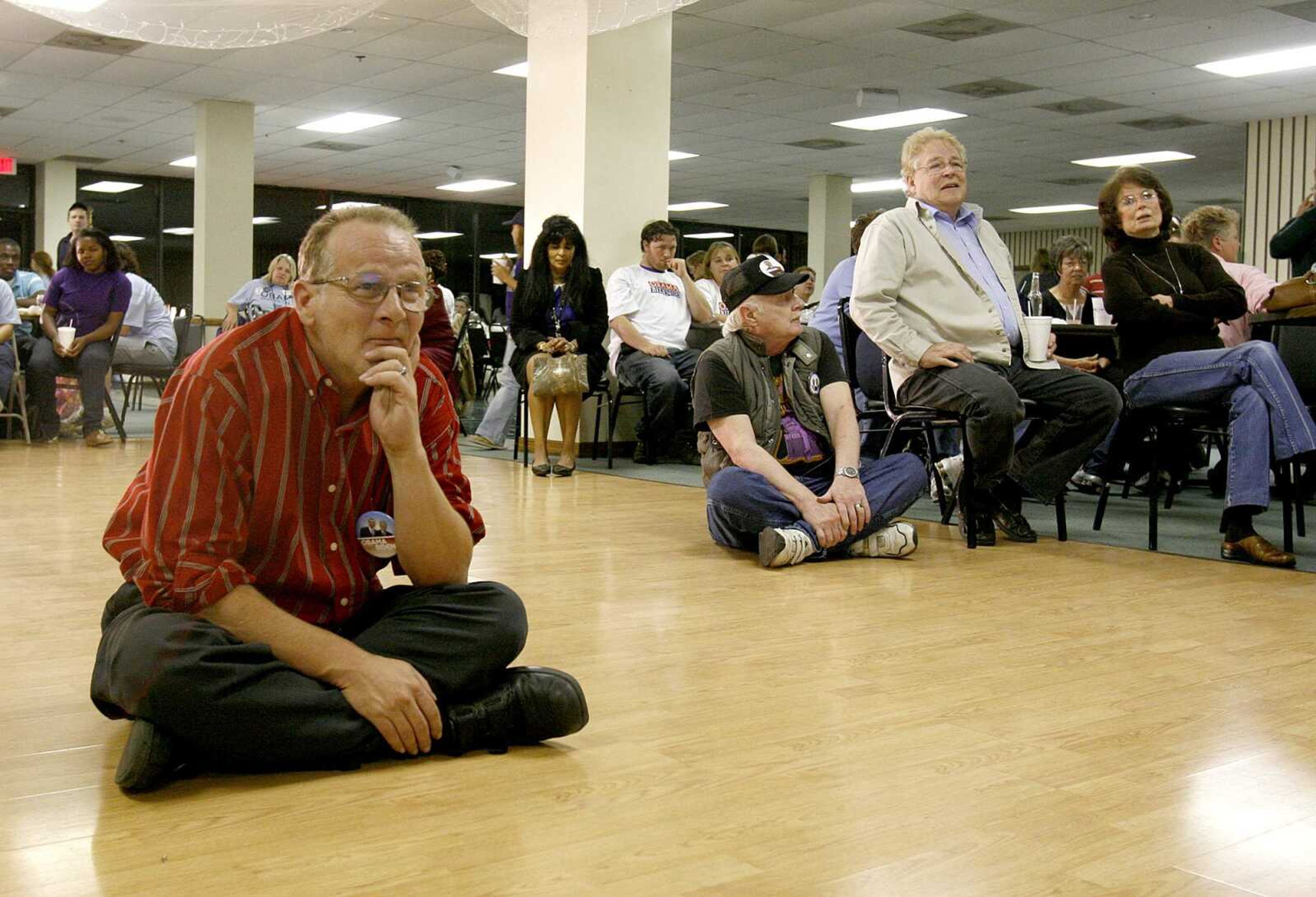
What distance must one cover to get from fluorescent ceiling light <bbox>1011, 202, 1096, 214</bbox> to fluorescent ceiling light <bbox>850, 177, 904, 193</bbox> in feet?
8.13

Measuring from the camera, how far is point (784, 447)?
4.01 meters

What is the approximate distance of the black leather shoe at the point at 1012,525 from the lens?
4418 millimetres

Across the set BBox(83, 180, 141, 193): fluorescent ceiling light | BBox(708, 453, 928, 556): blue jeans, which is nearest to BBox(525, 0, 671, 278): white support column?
BBox(708, 453, 928, 556): blue jeans

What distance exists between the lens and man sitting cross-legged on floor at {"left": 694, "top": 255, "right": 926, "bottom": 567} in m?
3.82

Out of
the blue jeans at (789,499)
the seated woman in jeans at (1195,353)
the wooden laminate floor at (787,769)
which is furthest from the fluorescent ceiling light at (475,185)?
the wooden laminate floor at (787,769)

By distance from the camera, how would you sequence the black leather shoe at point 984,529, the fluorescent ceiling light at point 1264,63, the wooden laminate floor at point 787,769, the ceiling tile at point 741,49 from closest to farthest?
the wooden laminate floor at point 787,769
the black leather shoe at point 984,529
the ceiling tile at point 741,49
the fluorescent ceiling light at point 1264,63

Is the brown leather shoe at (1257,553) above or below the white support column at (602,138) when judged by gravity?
below

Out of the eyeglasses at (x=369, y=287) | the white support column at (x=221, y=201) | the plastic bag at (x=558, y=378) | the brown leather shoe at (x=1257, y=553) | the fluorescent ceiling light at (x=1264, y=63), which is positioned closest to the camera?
the eyeglasses at (x=369, y=287)

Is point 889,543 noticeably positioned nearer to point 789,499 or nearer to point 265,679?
point 789,499

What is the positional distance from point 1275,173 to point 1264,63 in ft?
9.40

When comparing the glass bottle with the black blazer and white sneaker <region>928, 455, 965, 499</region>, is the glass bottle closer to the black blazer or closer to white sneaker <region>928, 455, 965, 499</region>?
white sneaker <region>928, 455, 965, 499</region>

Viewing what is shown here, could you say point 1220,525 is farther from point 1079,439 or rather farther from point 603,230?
point 603,230

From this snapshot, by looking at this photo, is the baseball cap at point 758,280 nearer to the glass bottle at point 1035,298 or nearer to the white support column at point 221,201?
the glass bottle at point 1035,298

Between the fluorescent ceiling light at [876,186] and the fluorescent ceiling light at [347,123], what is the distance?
6785mm
